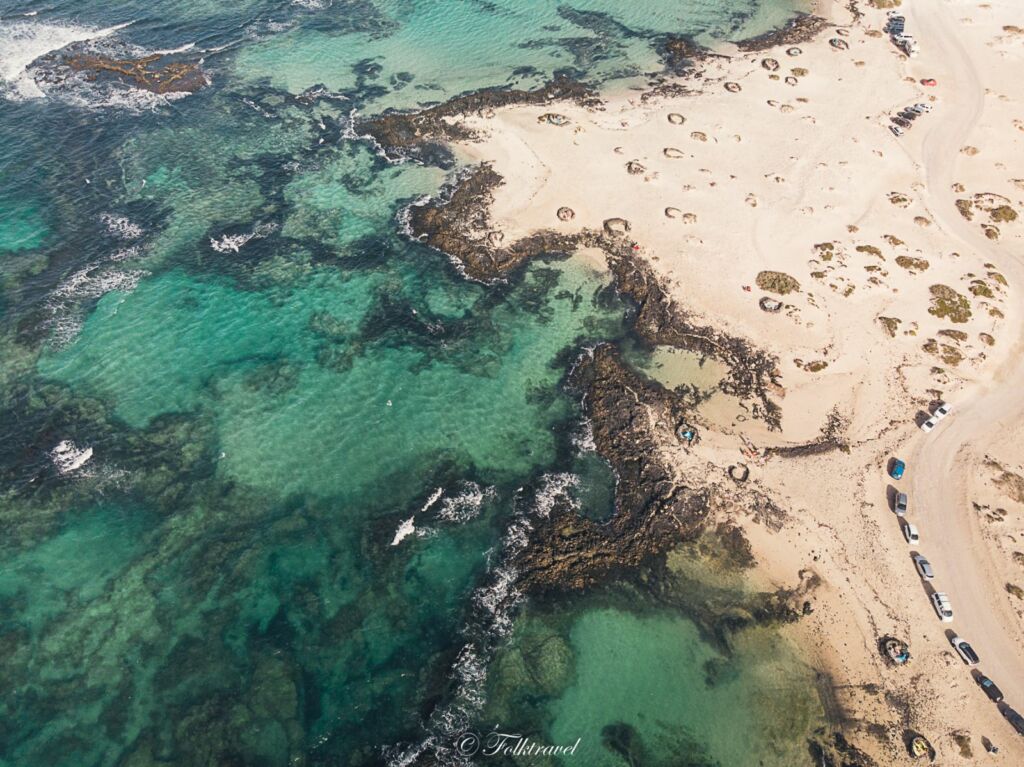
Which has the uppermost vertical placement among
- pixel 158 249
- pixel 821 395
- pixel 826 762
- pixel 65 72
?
pixel 65 72

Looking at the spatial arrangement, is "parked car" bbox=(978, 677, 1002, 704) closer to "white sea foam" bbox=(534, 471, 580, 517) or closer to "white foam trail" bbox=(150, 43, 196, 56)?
"white sea foam" bbox=(534, 471, 580, 517)

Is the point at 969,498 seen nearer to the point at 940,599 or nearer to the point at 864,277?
the point at 940,599

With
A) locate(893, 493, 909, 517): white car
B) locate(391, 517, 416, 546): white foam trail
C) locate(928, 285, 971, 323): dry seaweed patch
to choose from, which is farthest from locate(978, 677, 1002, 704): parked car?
locate(391, 517, 416, 546): white foam trail

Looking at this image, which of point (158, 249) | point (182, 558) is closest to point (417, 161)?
point (158, 249)

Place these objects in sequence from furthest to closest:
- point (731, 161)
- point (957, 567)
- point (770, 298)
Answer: point (731, 161), point (770, 298), point (957, 567)

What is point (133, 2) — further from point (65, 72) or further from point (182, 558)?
point (182, 558)

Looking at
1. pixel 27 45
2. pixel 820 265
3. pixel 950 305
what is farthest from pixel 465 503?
pixel 27 45

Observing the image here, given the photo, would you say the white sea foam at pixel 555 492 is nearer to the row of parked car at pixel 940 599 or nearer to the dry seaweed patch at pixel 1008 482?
the row of parked car at pixel 940 599
